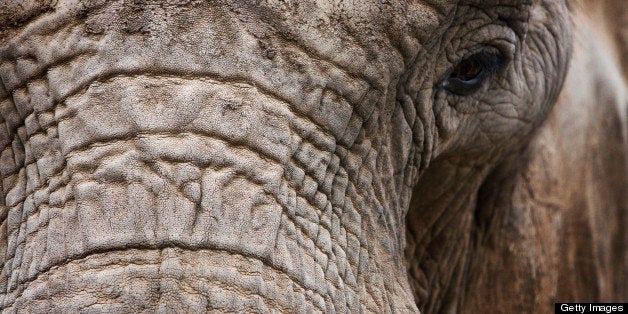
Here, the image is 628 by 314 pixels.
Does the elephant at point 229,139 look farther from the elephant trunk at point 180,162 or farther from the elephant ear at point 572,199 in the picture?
the elephant ear at point 572,199

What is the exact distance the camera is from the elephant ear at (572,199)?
7.59 ft

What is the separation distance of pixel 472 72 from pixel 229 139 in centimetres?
63

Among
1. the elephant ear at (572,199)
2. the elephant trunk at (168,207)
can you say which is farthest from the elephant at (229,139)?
the elephant ear at (572,199)

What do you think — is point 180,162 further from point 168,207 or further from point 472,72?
point 472,72

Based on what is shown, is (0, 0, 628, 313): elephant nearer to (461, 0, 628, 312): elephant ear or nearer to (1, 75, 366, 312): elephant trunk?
(1, 75, 366, 312): elephant trunk

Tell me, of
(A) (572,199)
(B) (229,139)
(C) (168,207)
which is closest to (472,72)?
(B) (229,139)

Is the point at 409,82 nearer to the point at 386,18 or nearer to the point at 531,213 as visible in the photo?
the point at 386,18

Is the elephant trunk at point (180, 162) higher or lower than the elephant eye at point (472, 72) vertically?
lower

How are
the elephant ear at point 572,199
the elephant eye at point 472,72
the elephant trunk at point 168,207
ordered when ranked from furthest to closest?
the elephant ear at point 572,199
the elephant eye at point 472,72
the elephant trunk at point 168,207

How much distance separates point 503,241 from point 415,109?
0.80 meters

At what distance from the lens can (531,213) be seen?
2400 mm

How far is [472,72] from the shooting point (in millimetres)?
1745

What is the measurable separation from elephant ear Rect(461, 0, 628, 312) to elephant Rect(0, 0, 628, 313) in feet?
1.77

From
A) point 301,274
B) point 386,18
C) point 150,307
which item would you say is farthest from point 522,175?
point 150,307
